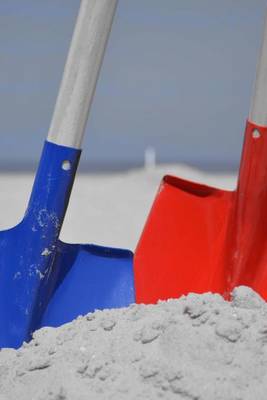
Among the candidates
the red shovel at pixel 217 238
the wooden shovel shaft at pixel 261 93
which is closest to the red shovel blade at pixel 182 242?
the red shovel at pixel 217 238

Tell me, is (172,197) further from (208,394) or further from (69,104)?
(208,394)

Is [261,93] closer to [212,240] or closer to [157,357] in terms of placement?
[212,240]

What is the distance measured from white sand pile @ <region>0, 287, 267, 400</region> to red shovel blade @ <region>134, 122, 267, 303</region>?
0.23 meters

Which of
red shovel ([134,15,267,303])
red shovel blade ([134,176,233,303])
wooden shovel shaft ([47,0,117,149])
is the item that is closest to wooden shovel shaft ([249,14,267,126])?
red shovel ([134,15,267,303])

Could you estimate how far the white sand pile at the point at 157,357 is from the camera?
127 cm

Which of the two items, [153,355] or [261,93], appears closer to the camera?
[153,355]

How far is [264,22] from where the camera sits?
5.67 ft

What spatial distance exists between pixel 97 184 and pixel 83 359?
116 inches

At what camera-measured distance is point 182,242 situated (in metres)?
1.75

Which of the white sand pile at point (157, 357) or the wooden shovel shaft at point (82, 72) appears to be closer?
the white sand pile at point (157, 357)

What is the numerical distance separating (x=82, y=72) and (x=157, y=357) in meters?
0.67

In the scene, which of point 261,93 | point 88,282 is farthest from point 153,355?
point 261,93

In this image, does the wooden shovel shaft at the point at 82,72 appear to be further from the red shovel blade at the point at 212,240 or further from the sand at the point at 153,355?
the sand at the point at 153,355

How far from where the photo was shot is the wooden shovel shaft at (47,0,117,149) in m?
1.70
